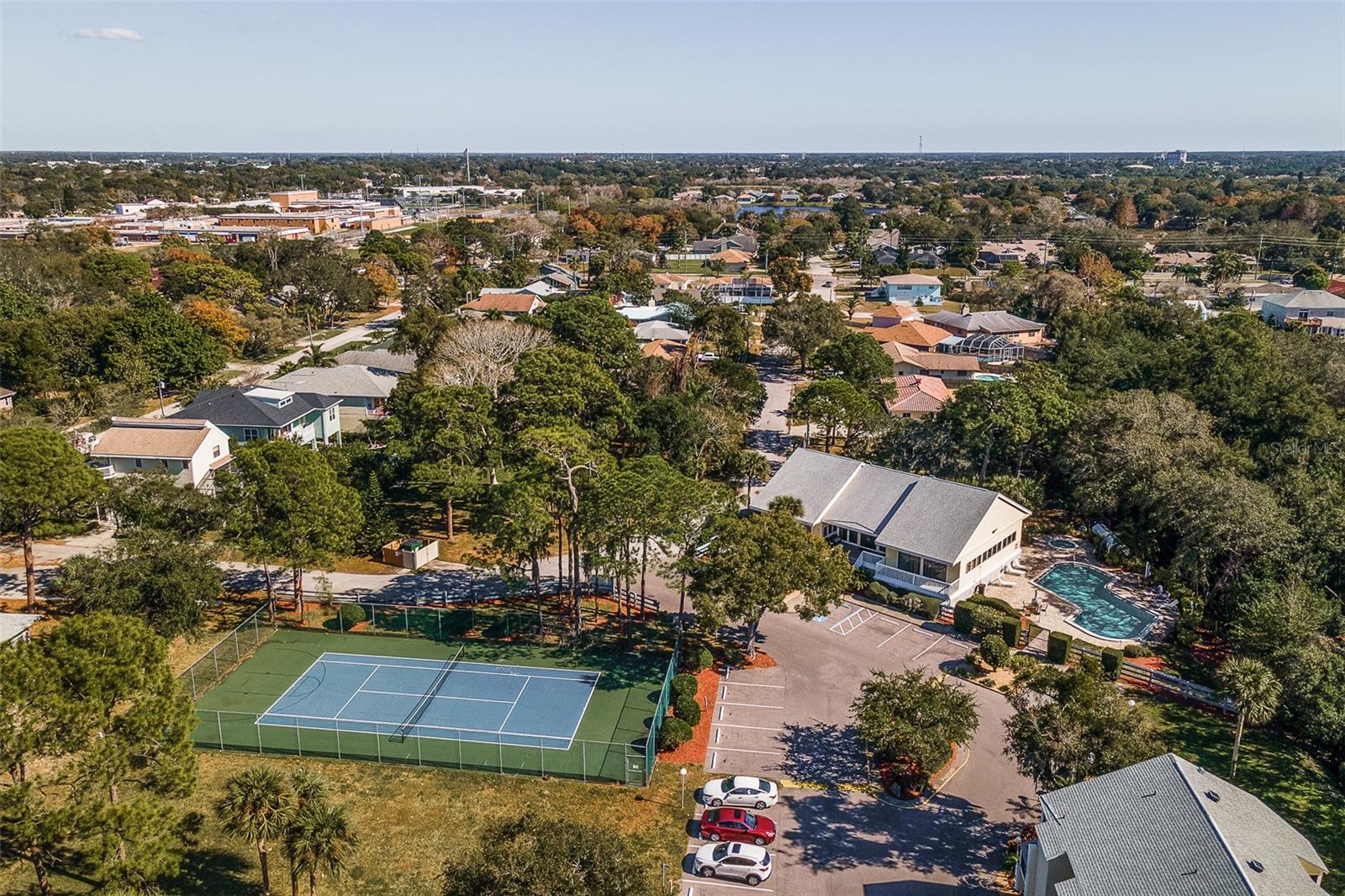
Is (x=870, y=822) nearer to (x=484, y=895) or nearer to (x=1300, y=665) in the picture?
(x=484, y=895)

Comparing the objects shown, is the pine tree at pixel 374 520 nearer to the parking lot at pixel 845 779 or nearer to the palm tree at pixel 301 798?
the parking lot at pixel 845 779

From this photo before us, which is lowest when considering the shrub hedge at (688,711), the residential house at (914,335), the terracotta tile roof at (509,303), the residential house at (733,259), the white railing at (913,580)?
the shrub hedge at (688,711)

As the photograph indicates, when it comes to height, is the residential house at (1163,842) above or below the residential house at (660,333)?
below

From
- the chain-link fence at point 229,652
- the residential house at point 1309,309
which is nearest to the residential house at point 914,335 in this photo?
the residential house at point 1309,309

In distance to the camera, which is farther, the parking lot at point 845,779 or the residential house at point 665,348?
the residential house at point 665,348

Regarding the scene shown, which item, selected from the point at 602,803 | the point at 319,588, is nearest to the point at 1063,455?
the point at 602,803

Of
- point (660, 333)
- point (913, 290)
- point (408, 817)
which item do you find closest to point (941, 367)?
point (660, 333)

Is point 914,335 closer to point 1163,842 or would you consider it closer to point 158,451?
point 158,451
